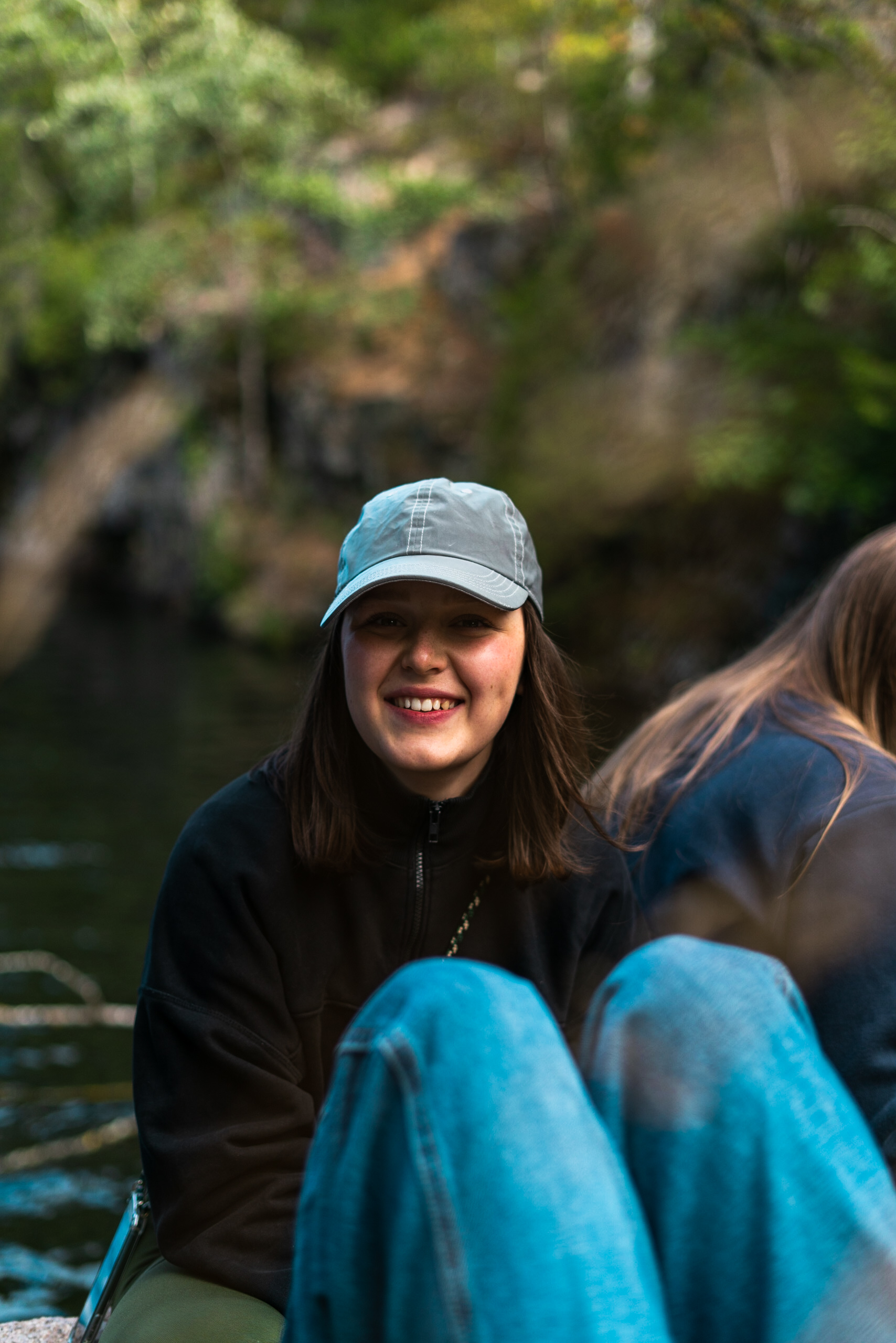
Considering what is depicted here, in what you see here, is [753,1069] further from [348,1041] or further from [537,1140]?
[348,1041]

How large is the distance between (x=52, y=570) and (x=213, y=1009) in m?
21.3

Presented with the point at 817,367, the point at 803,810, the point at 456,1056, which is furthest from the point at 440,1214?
the point at 817,367

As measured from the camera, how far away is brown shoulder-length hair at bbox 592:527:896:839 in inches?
83.7

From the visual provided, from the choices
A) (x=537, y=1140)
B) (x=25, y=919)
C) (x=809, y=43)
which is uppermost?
(x=809, y=43)

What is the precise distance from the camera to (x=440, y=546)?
1.64m

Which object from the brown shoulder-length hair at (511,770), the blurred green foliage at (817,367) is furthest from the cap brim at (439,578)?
the blurred green foliage at (817,367)

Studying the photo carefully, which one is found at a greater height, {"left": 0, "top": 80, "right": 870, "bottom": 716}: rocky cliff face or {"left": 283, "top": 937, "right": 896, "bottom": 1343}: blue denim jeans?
{"left": 0, "top": 80, "right": 870, "bottom": 716}: rocky cliff face

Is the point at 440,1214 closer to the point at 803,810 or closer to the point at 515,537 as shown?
the point at 515,537

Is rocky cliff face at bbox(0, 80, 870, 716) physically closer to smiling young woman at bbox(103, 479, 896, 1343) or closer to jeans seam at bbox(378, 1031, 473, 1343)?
smiling young woman at bbox(103, 479, 896, 1343)

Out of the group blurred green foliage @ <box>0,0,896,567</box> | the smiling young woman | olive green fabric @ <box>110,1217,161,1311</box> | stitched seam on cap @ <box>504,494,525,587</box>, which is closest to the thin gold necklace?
the smiling young woman

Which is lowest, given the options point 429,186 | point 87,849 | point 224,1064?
point 87,849

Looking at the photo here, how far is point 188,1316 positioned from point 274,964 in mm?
461

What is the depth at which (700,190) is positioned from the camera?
46.7 feet

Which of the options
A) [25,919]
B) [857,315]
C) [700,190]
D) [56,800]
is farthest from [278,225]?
[25,919]
